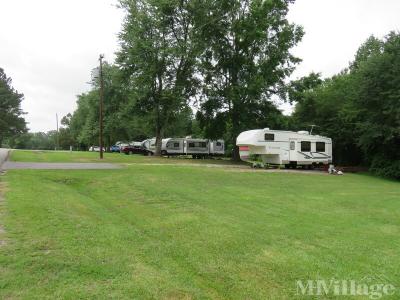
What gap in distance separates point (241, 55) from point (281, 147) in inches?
442

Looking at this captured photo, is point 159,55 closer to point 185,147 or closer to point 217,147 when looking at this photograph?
point 185,147

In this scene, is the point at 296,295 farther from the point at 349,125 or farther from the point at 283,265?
the point at 349,125

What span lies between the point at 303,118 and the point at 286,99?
156 inches

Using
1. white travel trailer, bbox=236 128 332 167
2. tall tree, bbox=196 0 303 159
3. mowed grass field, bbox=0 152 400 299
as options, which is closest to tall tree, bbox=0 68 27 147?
tall tree, bbox=196 0 303 159

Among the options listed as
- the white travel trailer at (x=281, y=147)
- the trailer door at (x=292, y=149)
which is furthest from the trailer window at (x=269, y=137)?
the trailer door at (x=292, y=149)

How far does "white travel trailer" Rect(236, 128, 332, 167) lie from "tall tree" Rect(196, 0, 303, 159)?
635cm

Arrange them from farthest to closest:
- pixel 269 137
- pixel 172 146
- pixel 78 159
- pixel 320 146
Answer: pixel 172 146 < pixel 320 146 < pixel 269 137 < pixel 78 159

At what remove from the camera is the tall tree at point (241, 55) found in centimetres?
3450

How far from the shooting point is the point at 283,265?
246 inches

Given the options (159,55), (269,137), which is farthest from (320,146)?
(159,55)

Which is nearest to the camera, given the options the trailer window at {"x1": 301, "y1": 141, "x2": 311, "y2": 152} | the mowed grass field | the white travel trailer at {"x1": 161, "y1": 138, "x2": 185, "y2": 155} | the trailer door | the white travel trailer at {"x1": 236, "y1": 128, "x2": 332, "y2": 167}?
the mowed grass field

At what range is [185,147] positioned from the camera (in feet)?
140

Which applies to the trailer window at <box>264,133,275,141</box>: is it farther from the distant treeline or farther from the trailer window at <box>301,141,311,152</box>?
the distant treeline

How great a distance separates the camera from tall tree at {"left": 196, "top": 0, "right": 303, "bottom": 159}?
113 ft
